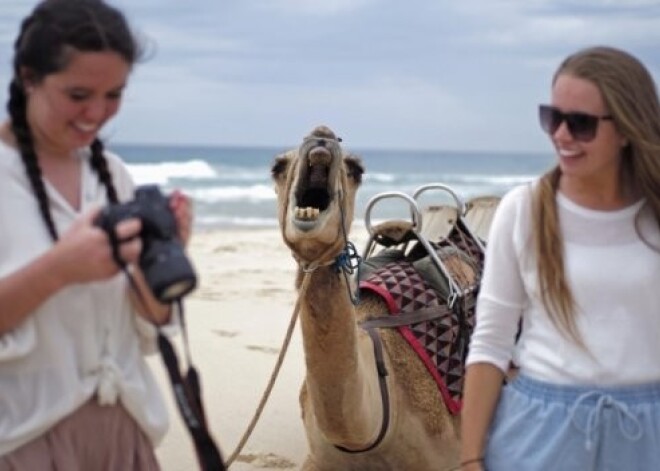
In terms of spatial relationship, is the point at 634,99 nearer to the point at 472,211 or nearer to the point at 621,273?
the point at 621,273

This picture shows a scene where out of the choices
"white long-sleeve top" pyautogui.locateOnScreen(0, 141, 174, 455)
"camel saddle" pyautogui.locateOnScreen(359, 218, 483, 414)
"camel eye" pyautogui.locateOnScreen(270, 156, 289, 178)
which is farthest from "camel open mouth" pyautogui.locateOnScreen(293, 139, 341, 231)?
"white long-sleeve top" pyautogui.locateOnScreen(0, 141, 174, 455)

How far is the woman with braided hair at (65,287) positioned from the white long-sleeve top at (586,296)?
102 cm

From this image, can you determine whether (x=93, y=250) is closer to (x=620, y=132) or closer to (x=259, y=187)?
(x=620, y=132)

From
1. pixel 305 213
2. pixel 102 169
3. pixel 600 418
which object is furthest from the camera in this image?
pixel 305 213

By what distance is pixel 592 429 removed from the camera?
308 cm

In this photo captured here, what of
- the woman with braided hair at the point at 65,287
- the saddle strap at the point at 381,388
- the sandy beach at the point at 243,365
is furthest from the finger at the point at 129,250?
the sandy beach at the point at 243,365

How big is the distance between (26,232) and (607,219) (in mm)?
1419

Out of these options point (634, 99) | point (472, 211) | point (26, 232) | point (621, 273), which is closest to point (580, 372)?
point (621, 273)

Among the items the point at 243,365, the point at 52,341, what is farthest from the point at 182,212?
the point at 243,365

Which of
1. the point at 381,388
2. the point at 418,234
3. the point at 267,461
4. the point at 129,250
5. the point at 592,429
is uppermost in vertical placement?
the point at 129,250

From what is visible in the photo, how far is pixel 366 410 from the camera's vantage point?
16.8ft

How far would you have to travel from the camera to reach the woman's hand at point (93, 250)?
2.30m

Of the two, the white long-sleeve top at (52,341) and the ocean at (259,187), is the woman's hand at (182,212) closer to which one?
the white long-sleeve top at (52,341)

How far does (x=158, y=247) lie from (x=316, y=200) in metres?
2.38
